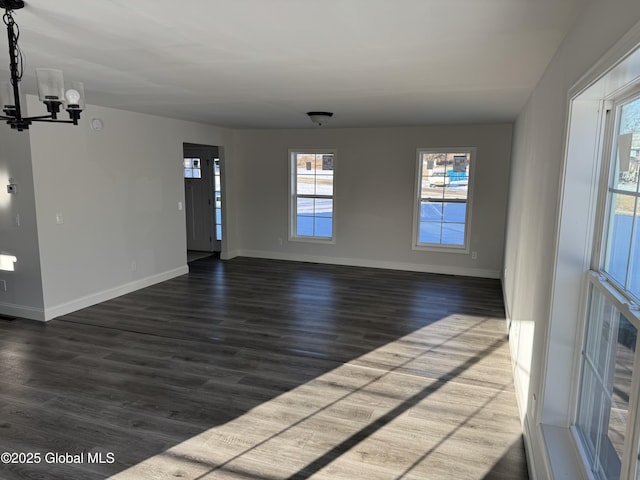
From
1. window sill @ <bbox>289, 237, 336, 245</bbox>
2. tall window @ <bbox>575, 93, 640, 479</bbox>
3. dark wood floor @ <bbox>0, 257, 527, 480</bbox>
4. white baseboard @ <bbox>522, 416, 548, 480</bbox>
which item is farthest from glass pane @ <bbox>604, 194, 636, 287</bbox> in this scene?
window sill @ <bbox>289, 237, 336, 245</bbox>

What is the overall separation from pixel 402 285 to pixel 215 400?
3.71 meters

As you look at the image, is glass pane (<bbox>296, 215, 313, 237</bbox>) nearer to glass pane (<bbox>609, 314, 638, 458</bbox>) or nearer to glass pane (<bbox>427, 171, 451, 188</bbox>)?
glass pane (<bbox>427, 171, 451, 188</bbox>)

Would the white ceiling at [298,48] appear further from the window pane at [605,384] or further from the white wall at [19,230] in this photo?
the window pane at [605,384]

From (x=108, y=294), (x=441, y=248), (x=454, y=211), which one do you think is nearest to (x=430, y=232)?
(x=441, y=248)

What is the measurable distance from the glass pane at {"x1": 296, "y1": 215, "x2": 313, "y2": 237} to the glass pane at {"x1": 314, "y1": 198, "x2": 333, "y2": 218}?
207mm

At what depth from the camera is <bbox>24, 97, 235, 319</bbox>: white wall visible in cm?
455

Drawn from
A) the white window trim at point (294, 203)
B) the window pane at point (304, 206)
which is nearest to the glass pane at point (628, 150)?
the white window trim at point (294, 203)

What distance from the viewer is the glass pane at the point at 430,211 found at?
271 inches

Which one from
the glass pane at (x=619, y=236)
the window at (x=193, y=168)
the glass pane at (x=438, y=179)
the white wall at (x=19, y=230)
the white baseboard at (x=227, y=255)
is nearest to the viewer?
→ the glass pane at (x=619, y=236)

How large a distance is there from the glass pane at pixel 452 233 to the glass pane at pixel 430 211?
177mm

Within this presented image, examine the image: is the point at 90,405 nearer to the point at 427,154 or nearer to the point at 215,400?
the point at 215,400

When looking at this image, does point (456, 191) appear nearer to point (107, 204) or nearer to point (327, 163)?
point (327, 163)

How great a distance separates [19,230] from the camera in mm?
4516

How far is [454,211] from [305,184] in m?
2.62
